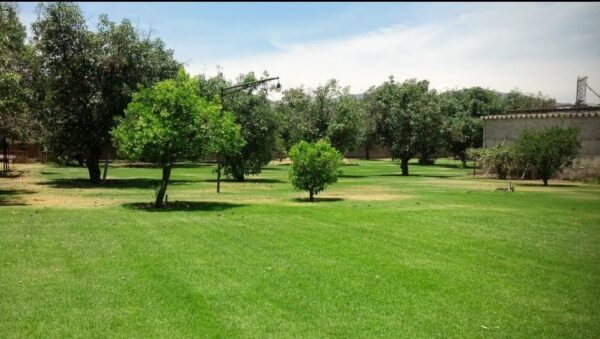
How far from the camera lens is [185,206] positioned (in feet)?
61.4

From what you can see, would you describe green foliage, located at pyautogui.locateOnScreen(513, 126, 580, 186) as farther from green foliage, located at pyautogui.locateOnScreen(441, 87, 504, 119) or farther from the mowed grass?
green foliage, located at pyautogui.locateOnScreen(441, 87, 504, 119)

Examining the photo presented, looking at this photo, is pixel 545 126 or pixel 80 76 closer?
pixel 80 76

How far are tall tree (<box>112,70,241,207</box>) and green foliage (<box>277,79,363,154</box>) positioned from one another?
2172 cm

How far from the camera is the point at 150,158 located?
1823 cm

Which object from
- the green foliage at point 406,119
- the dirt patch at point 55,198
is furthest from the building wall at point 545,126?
the dirt patch at point 55,198

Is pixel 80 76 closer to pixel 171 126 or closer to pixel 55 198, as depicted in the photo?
pixel 55 198

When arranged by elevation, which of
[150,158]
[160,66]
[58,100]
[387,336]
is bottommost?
[387,336]

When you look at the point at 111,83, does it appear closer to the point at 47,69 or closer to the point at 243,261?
the point at 47,69

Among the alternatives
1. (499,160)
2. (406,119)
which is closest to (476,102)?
(406,119)

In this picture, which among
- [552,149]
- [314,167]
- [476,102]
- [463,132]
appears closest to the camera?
[314,167]

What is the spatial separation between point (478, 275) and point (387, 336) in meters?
3.33

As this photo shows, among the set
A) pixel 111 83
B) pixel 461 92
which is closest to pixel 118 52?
pixel 111 83

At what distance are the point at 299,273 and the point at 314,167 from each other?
40.3 feet

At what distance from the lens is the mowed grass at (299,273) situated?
21.9 feet
